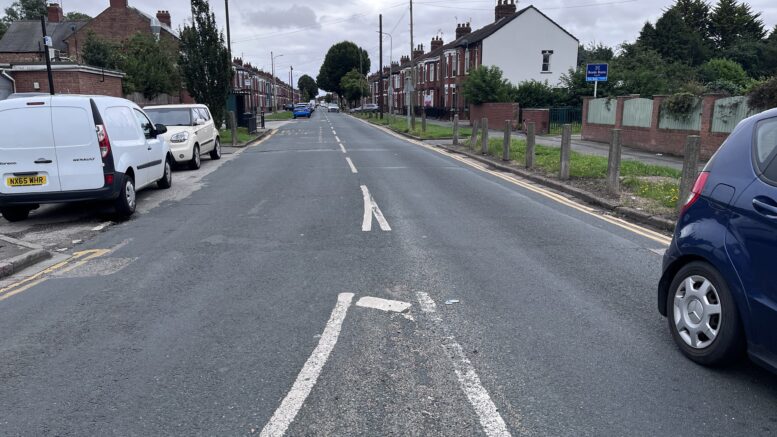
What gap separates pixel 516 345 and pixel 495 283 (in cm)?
151

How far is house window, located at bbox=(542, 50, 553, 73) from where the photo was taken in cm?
4891

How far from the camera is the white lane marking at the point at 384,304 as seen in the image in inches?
197

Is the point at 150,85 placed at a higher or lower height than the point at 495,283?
higher

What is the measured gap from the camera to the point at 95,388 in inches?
145

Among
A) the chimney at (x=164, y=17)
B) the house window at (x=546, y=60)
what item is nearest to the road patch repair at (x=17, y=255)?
the house window at (x=546, y=60)

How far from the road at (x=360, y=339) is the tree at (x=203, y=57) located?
19.3 meters

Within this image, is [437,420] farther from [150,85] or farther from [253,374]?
[150,85]

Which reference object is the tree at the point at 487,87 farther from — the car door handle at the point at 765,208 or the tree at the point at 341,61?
the tree at the point at 341,61

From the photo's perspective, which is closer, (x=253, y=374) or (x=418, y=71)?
(x=253, y=374)

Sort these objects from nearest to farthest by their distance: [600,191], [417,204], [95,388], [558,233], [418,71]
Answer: [95,388] → [558,233] → [417,204] → [600,191] → [418,71]

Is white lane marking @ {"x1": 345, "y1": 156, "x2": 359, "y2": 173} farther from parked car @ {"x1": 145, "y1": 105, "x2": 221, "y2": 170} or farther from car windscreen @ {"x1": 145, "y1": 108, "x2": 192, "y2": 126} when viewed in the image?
car windscreen @ {"x1": 145, "y1": 108, "x2": 192, "y2": 126}

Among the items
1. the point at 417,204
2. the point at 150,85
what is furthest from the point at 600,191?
the point at 150,85

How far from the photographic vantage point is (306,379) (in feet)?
12.3

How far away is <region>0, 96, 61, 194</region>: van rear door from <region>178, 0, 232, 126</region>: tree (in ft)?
60.4
